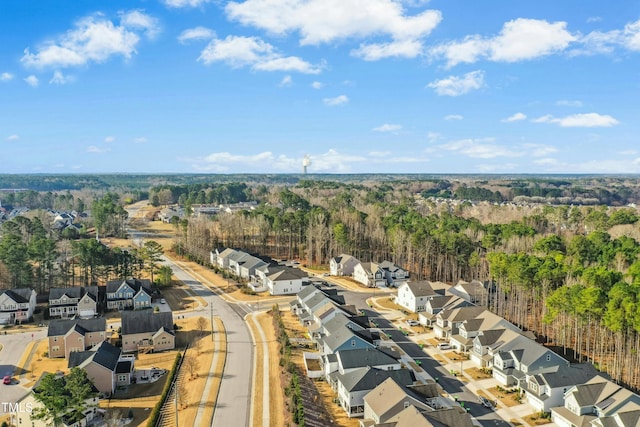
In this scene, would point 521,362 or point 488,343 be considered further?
point 488,343

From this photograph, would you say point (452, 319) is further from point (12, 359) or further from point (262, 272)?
point (12, 359)

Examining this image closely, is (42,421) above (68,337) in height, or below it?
below

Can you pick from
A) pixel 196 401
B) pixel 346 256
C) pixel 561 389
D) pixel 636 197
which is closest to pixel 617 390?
pixel 561 389

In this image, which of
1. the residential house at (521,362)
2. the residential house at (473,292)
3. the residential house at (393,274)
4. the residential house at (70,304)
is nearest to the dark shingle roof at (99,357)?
the residential house at (70,304)

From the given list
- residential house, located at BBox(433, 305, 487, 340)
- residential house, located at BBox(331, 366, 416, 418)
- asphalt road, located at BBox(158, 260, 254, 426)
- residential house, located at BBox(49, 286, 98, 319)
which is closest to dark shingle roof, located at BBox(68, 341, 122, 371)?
asphalt road, located at BBox(158, 260, 254, 426)

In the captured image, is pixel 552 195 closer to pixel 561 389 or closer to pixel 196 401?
pixel 561 389

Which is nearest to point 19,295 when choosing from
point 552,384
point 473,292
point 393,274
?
point 393,274
